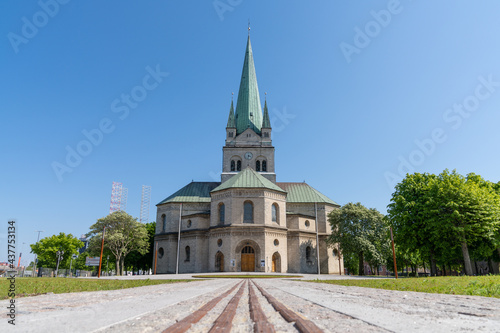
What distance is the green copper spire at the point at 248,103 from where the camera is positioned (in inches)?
2338

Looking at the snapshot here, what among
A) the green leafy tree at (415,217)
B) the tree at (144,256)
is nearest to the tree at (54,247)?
the tree at (144,256)

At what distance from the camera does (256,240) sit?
41.7 m

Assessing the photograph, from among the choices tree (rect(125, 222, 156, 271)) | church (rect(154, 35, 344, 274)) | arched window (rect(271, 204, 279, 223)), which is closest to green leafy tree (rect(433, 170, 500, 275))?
church (rect(154, 35, 344, 274))

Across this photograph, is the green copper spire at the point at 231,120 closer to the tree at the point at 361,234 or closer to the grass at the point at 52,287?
the tree at the point at 361,234

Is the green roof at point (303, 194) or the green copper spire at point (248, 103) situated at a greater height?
the green copper spire at point (248, 103)

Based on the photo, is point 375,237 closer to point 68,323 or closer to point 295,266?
point 295,266

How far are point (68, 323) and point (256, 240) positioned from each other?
129ft

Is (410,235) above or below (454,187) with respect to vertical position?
below

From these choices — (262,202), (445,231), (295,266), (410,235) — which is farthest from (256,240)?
(445,231)

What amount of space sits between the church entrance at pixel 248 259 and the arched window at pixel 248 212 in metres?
3.82

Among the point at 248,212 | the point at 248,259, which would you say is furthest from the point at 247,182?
the point at 248,259

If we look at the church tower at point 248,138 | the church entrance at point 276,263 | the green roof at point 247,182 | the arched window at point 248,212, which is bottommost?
the church entrance at point 276,263

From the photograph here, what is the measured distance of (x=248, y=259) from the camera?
4162 cm

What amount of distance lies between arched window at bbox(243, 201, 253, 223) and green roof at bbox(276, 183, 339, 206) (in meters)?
10.7
